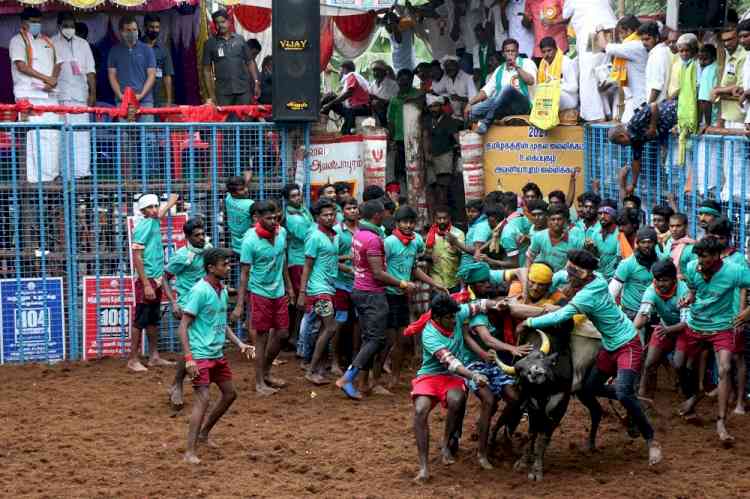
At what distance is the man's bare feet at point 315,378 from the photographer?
13.3m

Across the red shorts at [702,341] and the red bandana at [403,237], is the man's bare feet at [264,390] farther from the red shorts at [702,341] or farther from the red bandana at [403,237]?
the red shorts at [702,341]

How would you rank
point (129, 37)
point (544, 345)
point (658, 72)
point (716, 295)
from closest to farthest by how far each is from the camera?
point (544, 345)
point (716, 295)
point (658, 72)
point (129, 37)

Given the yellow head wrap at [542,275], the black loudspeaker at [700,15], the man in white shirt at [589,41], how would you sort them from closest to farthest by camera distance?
the yellow head wrap at [542,275]
the black loudspeaker at [700,15]
the man in white shirt at [589,41]

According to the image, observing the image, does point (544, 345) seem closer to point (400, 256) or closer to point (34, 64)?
point (400, 256)

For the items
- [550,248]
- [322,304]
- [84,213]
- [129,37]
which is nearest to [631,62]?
[550,248]

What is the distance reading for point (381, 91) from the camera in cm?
1842

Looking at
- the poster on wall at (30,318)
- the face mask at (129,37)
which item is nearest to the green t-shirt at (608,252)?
the poster on wall at (30,318)

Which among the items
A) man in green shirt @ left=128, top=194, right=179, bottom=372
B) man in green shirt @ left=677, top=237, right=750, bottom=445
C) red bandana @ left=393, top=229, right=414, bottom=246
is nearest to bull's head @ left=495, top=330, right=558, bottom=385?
man in green shirt @ left=677, top=237, right=750, bottom=445

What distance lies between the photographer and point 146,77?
16109mm

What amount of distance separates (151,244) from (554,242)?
4.32 m

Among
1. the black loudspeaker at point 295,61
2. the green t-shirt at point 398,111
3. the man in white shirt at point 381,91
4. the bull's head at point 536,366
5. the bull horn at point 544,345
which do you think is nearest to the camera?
the bull's head at point 536,366

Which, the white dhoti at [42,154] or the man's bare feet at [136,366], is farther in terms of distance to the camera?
the white dhoti at [42,154]

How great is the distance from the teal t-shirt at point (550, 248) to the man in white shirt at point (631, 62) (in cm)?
243

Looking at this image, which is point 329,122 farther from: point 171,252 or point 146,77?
point 171,252
